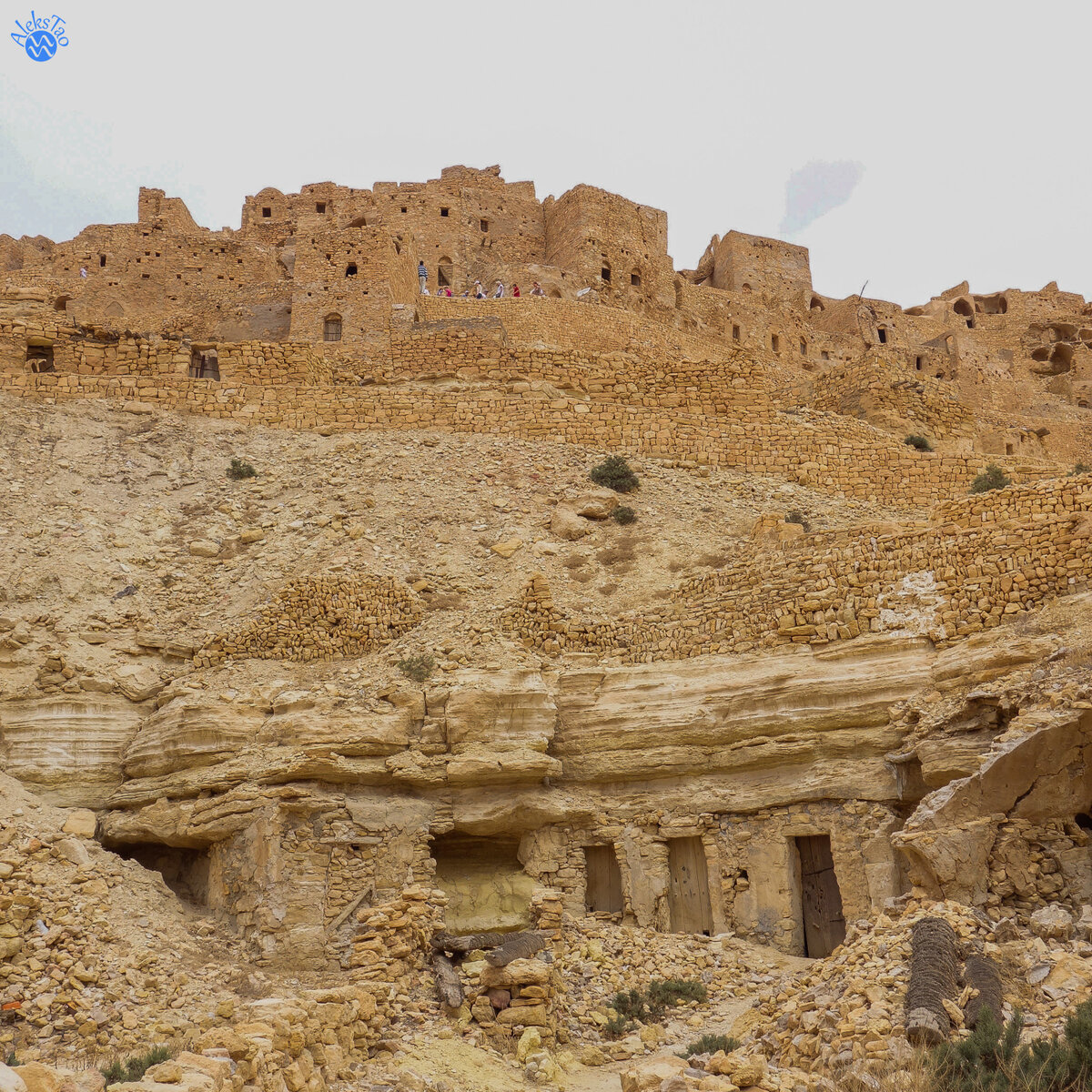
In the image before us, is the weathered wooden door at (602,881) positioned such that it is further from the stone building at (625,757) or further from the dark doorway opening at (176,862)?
the dark doorway opening at (176,862)

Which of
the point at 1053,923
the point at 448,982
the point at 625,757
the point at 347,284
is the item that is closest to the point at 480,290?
the point at 347,284

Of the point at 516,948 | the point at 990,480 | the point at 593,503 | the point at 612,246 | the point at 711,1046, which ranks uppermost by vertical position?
the point at 612,246

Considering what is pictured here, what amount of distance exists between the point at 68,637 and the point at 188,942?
15.0ft

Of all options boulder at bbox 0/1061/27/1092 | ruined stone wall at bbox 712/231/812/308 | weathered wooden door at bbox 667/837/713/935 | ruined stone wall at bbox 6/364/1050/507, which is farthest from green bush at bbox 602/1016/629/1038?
ruined stone wall at bbox 712/231/812/308

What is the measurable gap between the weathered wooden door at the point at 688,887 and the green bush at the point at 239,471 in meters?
9.61

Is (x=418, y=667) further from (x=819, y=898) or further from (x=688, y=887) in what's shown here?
(x=819, y=898)

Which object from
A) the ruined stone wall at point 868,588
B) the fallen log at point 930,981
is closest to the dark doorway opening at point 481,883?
the ruined stone wall at point 868,588

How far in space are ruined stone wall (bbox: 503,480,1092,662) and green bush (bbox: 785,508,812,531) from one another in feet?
9.11

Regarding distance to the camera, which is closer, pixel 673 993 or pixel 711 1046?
pixel 711 1046

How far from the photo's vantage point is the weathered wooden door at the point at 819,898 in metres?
12.2

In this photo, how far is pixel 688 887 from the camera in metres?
12.9

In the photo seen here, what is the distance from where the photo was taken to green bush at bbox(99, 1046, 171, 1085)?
24.3ft

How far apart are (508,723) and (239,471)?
7952 mm

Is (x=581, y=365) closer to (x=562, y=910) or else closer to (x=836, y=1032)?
(x=562, y=910)
